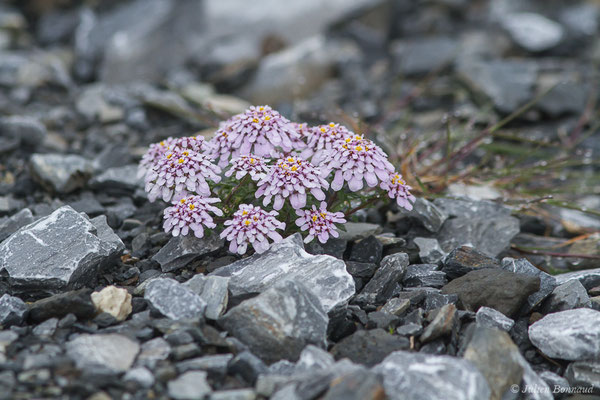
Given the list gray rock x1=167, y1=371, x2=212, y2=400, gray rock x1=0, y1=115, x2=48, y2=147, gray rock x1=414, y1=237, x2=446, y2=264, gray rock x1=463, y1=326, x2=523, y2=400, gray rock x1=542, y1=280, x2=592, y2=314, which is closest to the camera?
gray rock x1=167, y1=371, x2=212, y2=400

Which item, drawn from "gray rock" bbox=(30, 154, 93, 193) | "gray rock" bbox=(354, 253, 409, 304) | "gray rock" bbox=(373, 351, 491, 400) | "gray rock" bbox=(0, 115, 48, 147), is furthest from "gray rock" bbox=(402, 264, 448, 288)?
"gray rock" bbox=(0, 115, 48, 147)

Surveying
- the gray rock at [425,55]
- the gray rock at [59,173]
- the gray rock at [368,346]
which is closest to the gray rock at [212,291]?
the gray rock at [368,346]

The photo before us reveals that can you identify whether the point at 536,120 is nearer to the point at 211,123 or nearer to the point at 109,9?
the point at 211,123

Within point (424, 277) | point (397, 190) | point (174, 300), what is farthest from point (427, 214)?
point (174, 300)

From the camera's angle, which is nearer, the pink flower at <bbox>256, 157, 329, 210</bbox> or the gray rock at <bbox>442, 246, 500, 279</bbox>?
the pink flower at <bbox>256, 157, 329, 210</bbox>

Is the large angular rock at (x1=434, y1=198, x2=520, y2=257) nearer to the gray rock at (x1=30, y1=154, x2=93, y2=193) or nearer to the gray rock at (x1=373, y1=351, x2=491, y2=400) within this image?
the gray rock at (x1=373, y1=351, x2=491, y2=400)

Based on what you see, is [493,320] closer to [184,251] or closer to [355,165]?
[355,165]

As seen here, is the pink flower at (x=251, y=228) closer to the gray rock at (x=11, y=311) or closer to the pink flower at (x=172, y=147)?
the pink flower at (x=172, y=147)
